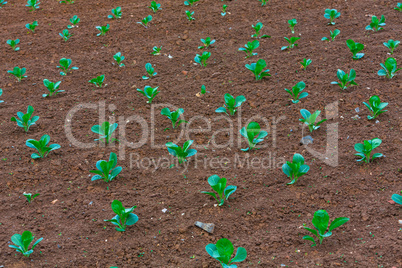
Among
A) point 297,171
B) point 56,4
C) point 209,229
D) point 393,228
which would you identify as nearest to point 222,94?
point 297,171

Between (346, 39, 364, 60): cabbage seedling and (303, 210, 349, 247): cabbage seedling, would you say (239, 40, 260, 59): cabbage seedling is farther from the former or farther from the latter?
(303, 210, 349, 247): cabbage seedling

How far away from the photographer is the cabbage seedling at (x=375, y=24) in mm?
4648

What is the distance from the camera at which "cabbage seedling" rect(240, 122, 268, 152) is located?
310 centimetres

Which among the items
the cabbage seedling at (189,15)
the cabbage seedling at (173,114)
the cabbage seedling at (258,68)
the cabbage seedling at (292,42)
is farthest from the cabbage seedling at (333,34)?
the cabbage seedling at (173,114)

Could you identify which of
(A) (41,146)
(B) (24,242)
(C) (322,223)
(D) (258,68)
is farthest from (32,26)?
(C) (322,223)

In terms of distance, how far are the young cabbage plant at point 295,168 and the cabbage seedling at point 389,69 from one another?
1626mm

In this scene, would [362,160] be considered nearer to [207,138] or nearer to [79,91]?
[207,138]

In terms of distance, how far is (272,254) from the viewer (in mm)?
2301

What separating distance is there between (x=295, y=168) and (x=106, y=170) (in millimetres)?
1433

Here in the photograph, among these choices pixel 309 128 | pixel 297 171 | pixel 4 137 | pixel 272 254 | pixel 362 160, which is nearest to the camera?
pixel 272 254

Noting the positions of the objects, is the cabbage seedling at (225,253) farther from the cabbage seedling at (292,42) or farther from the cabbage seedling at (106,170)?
the cabbage seedling at (292,42)

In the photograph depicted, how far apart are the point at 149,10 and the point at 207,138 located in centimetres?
321

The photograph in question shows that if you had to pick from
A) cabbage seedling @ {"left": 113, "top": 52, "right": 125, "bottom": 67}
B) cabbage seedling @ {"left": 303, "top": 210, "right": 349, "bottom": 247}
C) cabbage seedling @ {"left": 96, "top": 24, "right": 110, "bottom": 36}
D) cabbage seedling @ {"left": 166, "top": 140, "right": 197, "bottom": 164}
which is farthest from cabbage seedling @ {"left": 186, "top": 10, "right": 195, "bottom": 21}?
cabbage seedling @ {"left": 303, "top": 210, "right": 349, "bottom": 247}

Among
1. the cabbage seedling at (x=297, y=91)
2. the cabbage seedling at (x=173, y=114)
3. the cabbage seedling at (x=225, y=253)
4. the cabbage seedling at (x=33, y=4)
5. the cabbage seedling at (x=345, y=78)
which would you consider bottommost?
the cabbage seedling at (x=225, y=253)
